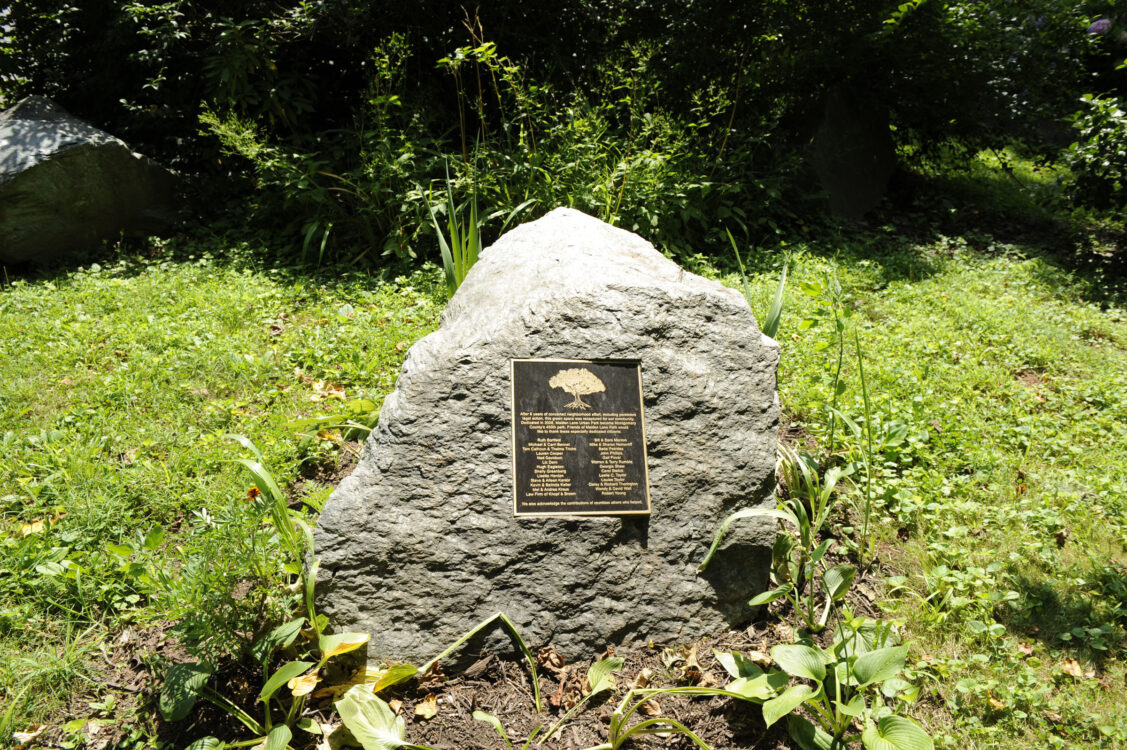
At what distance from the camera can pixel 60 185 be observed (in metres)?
5.86

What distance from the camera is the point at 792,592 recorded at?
10.4ft

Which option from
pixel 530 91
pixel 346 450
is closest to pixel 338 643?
pixel 346 450

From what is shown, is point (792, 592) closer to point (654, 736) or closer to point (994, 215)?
point (654, 736)

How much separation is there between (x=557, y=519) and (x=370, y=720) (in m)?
0.95

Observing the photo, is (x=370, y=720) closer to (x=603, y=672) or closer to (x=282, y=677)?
(x=282, y=677)

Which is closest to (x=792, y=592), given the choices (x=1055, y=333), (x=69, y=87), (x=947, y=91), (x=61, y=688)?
(x=61, y=688)

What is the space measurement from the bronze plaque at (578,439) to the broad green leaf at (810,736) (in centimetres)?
91

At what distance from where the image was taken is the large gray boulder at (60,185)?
572 cm

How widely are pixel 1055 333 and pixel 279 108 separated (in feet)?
20.7

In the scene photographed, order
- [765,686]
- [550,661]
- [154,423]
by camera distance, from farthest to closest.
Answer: [154,423] → [550,661] → [765,686]

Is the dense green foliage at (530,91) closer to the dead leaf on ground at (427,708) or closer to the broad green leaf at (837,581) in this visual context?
the broad green leaf at (837,581)

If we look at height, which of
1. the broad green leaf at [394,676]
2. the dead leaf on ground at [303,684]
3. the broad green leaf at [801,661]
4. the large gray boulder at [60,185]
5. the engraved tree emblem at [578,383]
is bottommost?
the broad green leaf at [394,676]

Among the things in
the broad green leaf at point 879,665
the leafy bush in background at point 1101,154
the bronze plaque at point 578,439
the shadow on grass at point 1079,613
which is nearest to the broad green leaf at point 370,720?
the bronze plaque at point 578,439

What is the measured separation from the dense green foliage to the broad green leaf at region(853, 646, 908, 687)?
13.0 feet
